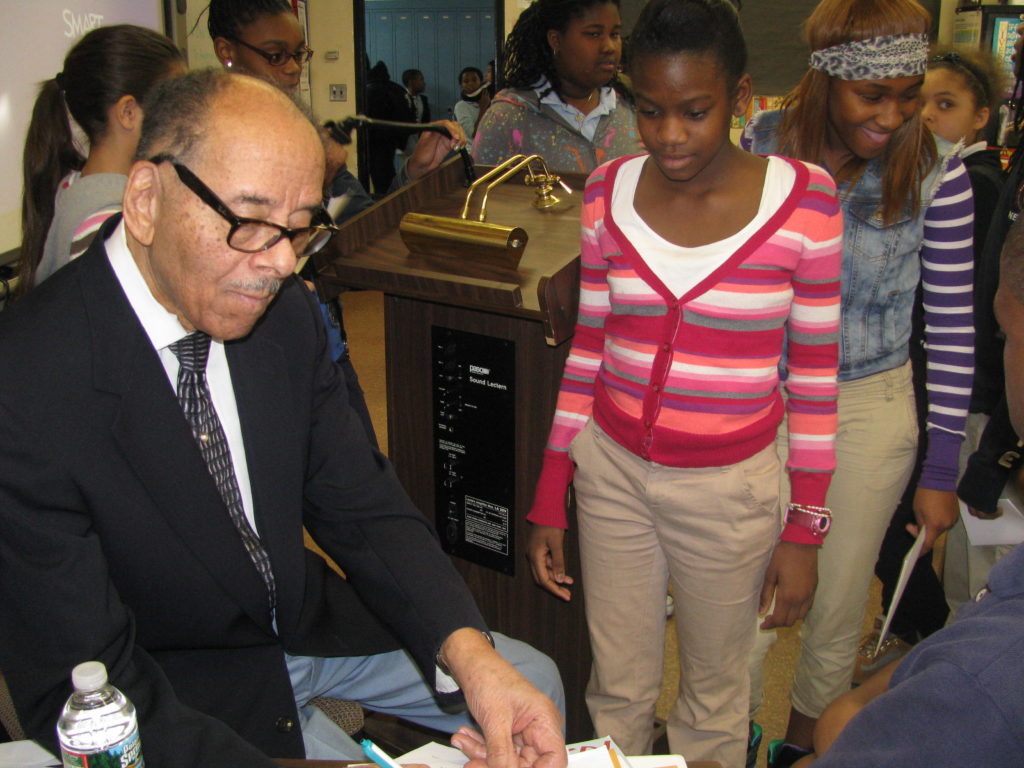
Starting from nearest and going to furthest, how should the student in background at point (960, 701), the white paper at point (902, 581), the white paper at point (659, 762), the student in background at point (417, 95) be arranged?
the student in background at point (960, 701) < the white paper at point (659, 762) < the white paper at point (902, 581) < the student in background at point (417, 95)

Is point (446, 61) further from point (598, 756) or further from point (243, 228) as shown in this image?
point (598, 756)

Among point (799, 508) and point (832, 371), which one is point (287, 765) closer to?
point (799, 508)

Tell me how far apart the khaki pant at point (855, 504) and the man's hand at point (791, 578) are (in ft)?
0.53

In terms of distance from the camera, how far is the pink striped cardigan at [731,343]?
1.40m

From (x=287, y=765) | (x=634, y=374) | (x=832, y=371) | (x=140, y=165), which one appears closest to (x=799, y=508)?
(x=832, y=371)

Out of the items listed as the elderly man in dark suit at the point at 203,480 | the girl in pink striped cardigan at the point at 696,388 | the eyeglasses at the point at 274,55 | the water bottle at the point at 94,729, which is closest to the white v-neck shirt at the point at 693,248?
the girl in pink striped cardigan at the point at 696,388

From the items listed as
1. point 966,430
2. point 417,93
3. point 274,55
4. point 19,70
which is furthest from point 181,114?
point 417,93

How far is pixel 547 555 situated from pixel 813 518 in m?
0.51

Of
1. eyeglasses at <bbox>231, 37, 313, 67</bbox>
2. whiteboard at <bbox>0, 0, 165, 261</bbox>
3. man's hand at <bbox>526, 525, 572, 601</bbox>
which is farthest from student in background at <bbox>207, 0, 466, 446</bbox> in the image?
man's hand at <bbox>526, 525, 572, 601</bbox>

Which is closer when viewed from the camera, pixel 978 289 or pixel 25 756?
pixel 25 756

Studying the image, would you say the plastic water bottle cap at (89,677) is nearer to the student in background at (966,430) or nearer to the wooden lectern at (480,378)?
the wooden lectern at (480,378)

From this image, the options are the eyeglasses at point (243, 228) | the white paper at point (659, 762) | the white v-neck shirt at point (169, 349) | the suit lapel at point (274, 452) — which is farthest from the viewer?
the suit lapel at point (274, 452)

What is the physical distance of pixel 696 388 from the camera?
145 cm

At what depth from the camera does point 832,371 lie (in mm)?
1498
